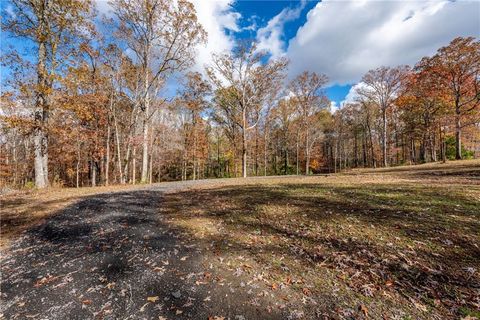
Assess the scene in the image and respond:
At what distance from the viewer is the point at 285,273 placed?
3.88m

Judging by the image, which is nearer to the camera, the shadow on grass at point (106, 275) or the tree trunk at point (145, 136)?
the shadow on grass at point (106, 275)

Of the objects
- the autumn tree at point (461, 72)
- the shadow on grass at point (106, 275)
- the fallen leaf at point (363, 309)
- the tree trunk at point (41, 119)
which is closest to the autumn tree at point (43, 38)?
the tree trunk at point (41, 119)

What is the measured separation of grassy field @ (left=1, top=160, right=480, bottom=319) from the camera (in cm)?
317

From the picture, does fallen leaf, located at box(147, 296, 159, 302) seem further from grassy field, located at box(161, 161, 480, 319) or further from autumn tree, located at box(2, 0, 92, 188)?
autumn tree, located at box(2, 0, 92, 188)

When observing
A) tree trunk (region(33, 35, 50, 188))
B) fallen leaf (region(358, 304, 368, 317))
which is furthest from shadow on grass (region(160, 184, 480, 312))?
tree trunk (region(33, 35, 50, 188))

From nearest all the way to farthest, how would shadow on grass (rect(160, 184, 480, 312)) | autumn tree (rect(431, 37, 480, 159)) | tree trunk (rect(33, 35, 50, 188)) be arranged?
shadow on grass (rect(160, 184, 480, 312))
tree trunk (rect(33, 35, 50, 188))
autumn tree (rect(431, 37, 480, 159))

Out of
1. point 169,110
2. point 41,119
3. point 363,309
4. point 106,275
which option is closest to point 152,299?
point 106,275

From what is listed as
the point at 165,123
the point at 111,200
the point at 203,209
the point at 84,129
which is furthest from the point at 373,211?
the point at 165,123

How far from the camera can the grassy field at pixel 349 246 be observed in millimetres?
3174

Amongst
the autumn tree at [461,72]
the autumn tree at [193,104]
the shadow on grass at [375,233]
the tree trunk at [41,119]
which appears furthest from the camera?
the autumn tree at [193,104]

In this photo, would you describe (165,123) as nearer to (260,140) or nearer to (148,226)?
(260,140)

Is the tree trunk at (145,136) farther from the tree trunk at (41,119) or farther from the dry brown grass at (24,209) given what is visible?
the dry brown grass at (24,209)

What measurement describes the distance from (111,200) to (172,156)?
25.6m

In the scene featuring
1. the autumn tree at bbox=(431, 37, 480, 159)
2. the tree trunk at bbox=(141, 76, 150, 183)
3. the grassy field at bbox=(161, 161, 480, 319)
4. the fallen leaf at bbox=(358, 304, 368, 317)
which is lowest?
the fallen leaf at bbox=(358, 304, 368, 317)
